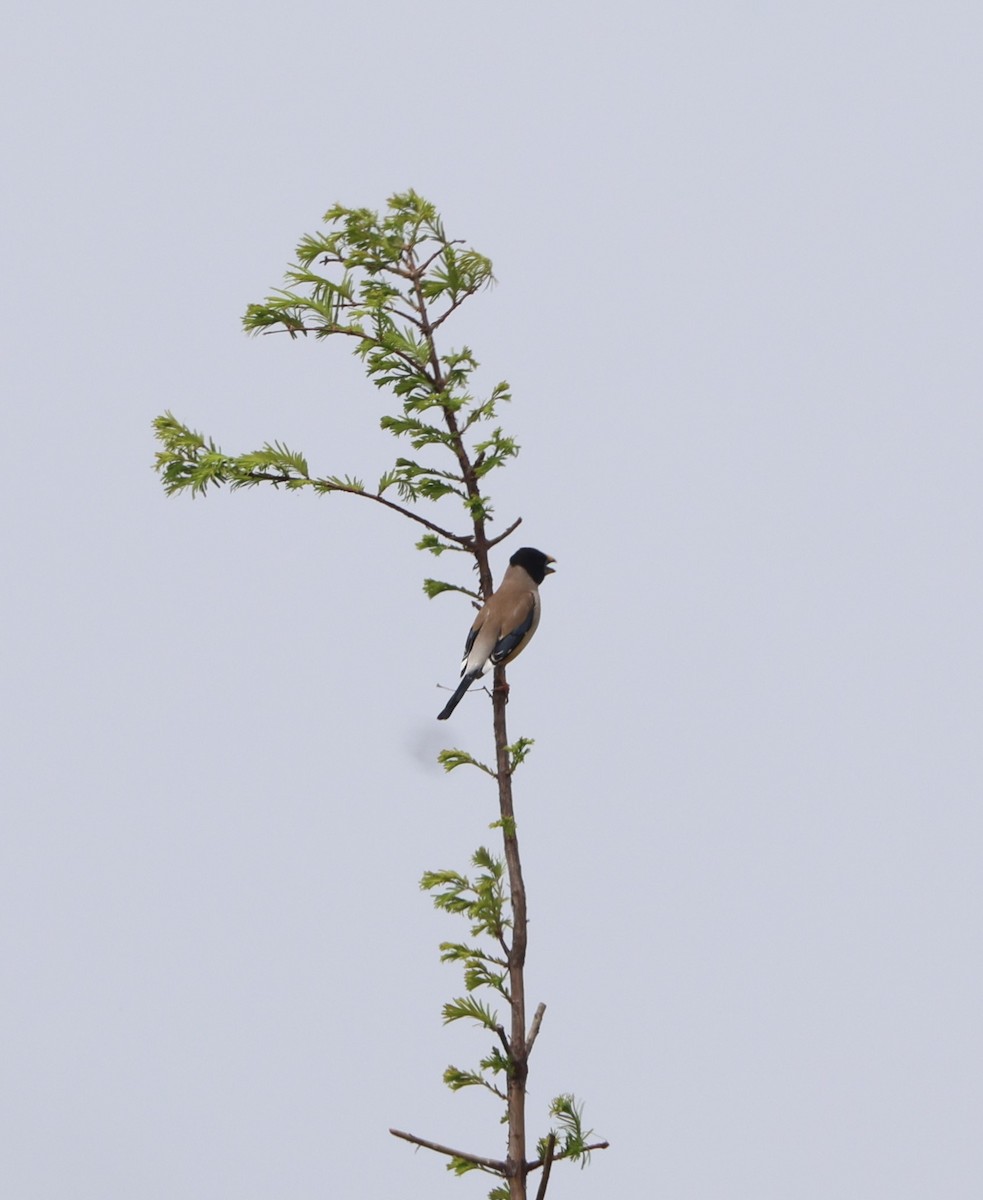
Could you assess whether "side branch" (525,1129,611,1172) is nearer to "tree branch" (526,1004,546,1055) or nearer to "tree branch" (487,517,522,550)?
"tree branch" (526,1004,546,1055)

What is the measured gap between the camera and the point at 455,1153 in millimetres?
4512

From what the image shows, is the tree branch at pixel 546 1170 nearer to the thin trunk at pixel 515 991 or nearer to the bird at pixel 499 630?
the thin trunk at pixel 515 991

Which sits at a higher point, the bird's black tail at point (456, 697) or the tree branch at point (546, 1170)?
the bird's black tail at point (456, 697)

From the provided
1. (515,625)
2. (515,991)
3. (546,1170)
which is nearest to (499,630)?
(515,625)

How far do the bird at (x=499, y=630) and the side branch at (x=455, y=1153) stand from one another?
1202 millimetres

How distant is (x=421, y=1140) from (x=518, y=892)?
761 mm

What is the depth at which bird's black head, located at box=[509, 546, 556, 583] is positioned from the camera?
16.1ft

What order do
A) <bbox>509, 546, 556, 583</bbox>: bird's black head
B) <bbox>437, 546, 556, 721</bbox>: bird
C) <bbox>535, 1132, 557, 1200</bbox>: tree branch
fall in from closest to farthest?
<bbox>535, 1132, 557, 1200</bbox>: tree branch < <bbox>437, 546, 556, 721</bbox>: bird < <bbox>509, 546, 556, 583</bbox>: bird's black head

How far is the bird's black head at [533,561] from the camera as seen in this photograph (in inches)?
193

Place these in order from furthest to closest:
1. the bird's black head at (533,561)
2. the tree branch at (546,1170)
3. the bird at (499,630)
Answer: the bird's black head at (533,561) → the bird at (499,630) → the tree branch at (546,1170)

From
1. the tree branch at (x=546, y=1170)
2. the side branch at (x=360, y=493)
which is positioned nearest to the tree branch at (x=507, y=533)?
the side branch at (x=360, y=493)

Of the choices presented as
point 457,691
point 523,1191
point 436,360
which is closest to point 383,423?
point 436,360

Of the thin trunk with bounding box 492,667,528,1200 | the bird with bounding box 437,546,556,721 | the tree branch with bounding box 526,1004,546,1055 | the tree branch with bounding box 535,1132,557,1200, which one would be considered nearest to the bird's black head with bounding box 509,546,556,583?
the bird with bounding box 437,546,556,721

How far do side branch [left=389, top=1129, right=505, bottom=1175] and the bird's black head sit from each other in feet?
5.55
